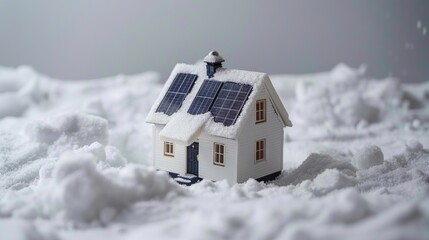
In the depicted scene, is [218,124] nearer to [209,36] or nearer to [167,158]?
[167,158]

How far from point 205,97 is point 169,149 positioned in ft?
2.03

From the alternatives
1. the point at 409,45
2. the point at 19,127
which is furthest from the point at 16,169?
the point at 409,45

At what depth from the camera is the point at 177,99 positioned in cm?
634

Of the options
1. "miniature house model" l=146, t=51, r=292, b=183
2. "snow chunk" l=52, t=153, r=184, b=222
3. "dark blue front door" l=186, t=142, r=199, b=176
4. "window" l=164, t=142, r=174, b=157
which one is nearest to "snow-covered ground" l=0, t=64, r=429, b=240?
"snow chunk" l=52, t=153, r=184, b=222

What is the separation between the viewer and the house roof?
5.89 metres

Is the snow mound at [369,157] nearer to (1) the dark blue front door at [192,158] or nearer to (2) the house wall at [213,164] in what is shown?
(2) the house wall at [213,164]

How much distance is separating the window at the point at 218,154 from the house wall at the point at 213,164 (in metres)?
0.03

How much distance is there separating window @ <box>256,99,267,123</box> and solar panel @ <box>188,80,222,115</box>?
39 cm

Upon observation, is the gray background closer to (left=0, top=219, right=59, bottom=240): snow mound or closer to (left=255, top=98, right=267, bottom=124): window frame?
(left=255, top=98, right=267, bottom=124): window frame

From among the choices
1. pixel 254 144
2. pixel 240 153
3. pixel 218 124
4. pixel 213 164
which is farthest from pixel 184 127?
pixel 254 144

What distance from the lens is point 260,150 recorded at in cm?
621

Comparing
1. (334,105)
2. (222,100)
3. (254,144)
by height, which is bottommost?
(334,105)

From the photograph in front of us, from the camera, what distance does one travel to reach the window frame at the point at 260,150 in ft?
20.2

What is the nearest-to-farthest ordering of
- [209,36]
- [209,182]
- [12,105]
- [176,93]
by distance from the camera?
[209,182], [176,93], [12,105], [209,36]
